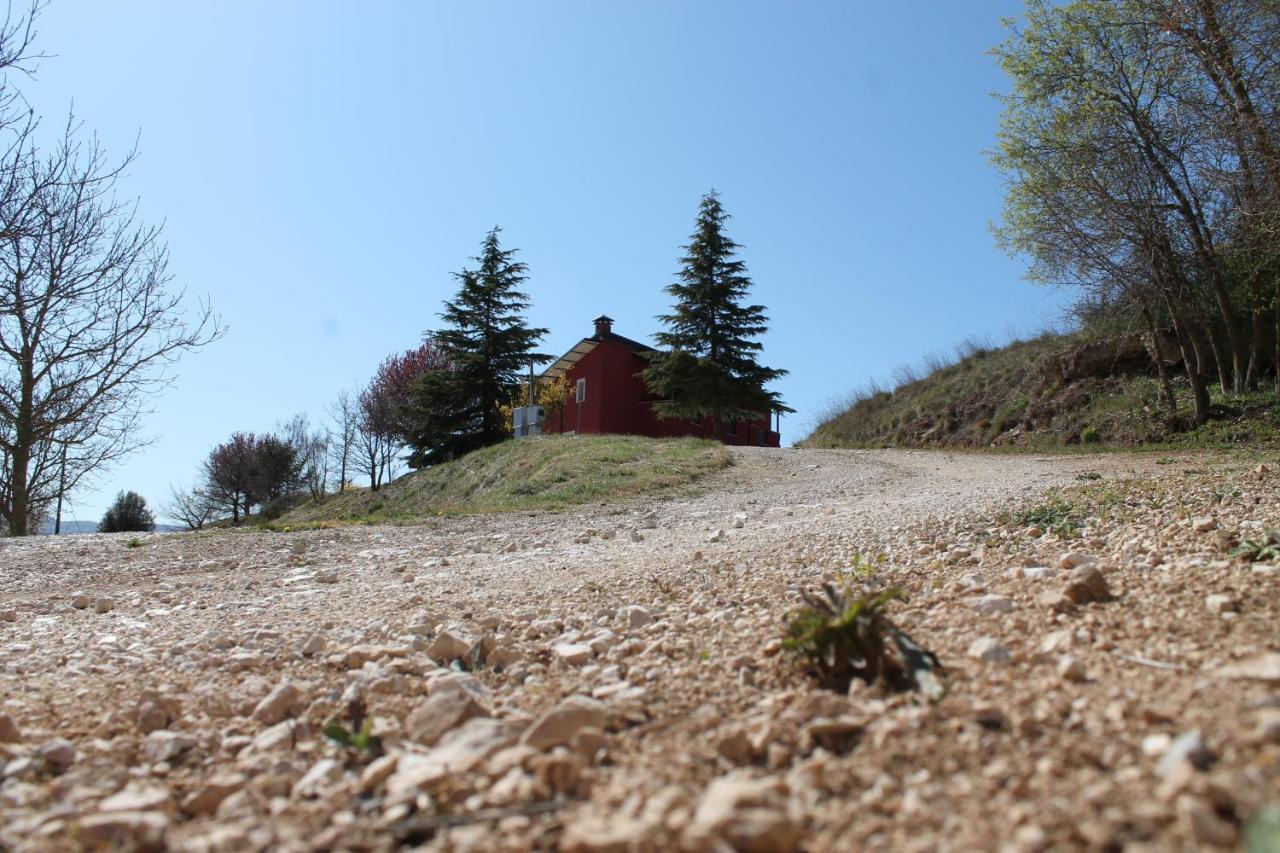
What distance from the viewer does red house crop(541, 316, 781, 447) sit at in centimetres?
3014

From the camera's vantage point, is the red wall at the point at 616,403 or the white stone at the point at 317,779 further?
the red wall at the point at 616,403

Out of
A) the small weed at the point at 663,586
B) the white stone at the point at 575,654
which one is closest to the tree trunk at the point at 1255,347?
the small weed at the point at 663,586

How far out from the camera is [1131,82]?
12859 millimetres

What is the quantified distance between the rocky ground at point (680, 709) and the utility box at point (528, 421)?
22180 mm

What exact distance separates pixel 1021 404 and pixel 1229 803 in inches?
842

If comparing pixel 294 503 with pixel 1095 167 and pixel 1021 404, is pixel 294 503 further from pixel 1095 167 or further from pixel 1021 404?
pixel 1095 167

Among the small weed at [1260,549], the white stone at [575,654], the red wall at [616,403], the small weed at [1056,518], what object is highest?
the red wall at [616,403]

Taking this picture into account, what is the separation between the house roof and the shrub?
74.2 feet

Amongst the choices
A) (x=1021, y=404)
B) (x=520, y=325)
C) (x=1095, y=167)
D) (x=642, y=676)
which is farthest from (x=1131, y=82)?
(x=520, y=325)

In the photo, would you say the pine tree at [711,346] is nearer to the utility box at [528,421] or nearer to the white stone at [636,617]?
the utility box at [528,421]

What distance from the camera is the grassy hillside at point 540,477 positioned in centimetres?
1233

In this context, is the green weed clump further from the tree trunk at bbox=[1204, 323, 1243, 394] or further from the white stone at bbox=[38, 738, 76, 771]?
the tree trunk at bbox=[1204, 323, 1243, 394]

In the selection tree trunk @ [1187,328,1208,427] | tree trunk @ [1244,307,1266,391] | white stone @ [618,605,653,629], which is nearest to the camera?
white stone @ [618,605,653,629]

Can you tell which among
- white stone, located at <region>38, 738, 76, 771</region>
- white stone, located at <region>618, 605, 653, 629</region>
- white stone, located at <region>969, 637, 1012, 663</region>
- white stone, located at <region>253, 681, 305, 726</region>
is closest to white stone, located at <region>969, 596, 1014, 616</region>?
white stone, located at <region>969, 637, 1012, 663</region>
